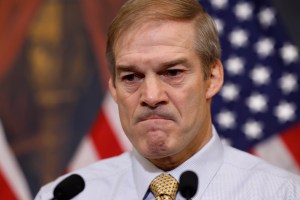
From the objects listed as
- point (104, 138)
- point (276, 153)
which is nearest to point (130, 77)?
point (104, 138)

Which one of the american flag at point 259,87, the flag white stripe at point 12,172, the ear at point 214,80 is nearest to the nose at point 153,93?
the ear at point 214,80

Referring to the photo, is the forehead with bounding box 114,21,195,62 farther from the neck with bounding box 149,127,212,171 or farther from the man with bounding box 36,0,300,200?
the neck with bounding box 149,127,212,171

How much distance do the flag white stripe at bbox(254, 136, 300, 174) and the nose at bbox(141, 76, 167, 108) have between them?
3.29ft

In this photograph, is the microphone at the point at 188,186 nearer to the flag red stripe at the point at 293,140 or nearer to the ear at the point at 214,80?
the ear at the point at 214,80

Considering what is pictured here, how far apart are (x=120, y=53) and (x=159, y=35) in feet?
0.45

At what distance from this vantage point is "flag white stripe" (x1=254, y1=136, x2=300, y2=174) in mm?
2295

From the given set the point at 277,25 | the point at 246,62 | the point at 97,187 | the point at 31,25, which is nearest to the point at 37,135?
the point at 31,25

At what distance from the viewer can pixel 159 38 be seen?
1.50 m

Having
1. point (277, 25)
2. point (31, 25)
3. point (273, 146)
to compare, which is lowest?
point (273, 146)

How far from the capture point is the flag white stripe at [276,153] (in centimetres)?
229

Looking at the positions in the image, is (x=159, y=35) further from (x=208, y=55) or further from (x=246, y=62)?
(x=246, y=62)

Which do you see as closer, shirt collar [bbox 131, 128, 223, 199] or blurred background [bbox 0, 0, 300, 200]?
shirt collar [bbox 131, 128, 223, 199]

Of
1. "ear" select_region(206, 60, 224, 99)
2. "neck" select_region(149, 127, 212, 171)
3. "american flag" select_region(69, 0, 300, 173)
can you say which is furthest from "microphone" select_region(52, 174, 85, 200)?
"american flag" select_region(69, 0, 300, 173)

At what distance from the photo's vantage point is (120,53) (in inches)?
61.5
